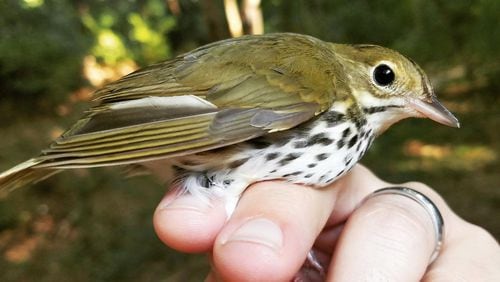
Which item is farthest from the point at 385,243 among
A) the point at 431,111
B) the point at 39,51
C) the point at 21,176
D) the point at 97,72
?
the point at 97,72

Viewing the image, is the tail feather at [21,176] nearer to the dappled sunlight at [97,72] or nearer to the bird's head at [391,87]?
the bird's head at [391,87]

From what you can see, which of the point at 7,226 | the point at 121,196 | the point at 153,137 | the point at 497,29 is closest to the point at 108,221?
the point at 121,196

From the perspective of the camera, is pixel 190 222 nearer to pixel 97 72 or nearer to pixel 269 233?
pixel 269 233

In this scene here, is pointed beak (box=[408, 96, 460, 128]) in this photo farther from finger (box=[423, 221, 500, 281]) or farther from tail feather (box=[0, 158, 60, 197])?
tail feather (box=[0, 158, 60, 197])

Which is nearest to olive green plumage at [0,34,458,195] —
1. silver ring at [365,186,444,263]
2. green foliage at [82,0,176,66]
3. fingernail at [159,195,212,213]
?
fingernail at [159,195,212,213]

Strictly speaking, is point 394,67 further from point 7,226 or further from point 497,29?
point 7,226

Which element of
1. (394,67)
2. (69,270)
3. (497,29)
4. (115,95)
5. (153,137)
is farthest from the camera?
(69,270)
